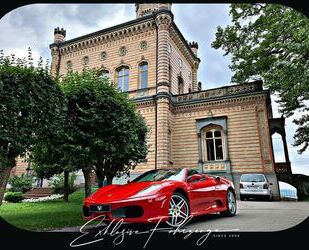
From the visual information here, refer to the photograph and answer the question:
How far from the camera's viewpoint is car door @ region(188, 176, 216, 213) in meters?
6.32

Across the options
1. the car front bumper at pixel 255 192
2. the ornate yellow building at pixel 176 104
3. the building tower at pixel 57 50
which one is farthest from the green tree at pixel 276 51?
the building tower at pixel 57 50

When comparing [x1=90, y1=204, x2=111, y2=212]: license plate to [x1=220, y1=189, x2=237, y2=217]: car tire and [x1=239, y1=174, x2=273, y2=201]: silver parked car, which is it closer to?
[x1=220, y1=189, x2=237, y2=217]: car tire

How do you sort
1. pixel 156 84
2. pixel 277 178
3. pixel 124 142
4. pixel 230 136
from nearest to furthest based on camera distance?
pixel 124 142
pixel 277 178
pixel 230 136
pixel 156 84

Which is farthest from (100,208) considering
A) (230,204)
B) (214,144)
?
(214,144)

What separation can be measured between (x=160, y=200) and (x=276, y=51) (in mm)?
15926

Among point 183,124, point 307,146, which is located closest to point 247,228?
point 183,124

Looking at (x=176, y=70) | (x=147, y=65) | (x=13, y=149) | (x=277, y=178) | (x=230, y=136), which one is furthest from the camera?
(x=176, y=70)

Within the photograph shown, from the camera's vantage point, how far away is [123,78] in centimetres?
2544

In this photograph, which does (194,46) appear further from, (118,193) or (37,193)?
(118,193)

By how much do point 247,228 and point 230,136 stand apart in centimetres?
1564

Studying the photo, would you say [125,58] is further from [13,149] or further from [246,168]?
[13,149]

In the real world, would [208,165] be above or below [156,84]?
below

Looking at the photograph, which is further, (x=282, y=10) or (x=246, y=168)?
(x=246, y=168)

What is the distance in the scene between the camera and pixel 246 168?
1964cm
